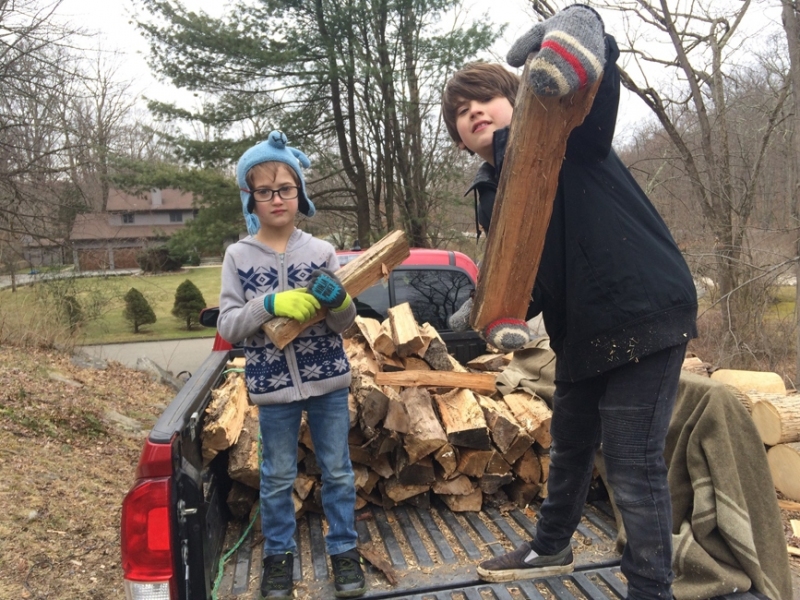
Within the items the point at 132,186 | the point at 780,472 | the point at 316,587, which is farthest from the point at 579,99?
the point at 132,186

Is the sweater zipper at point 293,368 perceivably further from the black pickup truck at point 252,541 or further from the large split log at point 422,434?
the large split log at point 422,434

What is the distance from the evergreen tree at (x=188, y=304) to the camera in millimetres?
14961

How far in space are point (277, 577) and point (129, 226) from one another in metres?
40.8

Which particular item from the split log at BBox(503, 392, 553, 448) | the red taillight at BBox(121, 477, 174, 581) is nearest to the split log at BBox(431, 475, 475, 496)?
the split log at BBox(503, 392, 553, 448)

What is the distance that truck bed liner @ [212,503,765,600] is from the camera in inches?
75.6

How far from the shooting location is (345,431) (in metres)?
2.24

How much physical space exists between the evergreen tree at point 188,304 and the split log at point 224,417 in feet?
42.3

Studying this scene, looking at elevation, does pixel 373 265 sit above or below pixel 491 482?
above

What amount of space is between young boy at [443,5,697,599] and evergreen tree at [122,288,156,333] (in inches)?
557

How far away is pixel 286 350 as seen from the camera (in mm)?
2143

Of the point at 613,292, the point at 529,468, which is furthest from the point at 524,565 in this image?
the point at 613,292

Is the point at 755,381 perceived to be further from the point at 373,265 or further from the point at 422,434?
the point at 373,265

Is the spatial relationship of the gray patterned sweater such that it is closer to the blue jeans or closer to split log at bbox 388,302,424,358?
the blue jeans

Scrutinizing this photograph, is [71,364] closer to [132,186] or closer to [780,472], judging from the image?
[132,186]
